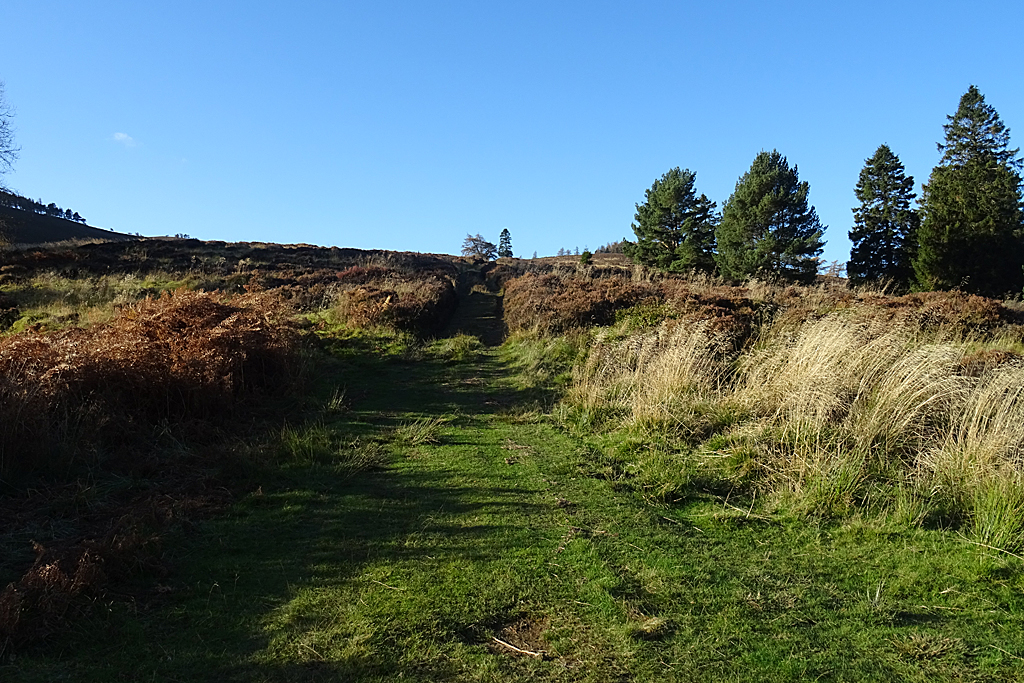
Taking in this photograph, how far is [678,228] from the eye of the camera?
133 feet

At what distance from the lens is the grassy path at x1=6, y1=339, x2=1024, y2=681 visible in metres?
2.88

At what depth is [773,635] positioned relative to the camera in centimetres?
318

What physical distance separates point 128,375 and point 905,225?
124 feet

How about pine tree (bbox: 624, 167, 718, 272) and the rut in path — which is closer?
the rut in path

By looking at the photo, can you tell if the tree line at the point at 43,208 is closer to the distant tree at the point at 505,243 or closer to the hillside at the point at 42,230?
the hillside at the point at 42,230

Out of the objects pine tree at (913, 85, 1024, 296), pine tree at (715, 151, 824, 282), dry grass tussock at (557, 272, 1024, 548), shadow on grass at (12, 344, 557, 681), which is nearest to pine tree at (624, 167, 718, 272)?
pine tree at (715, 151, 824, 282)

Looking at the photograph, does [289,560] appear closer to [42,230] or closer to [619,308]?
[619,308]

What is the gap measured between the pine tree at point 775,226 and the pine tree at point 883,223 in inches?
178

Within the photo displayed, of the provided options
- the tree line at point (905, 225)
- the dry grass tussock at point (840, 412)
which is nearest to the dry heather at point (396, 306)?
the dry grass tussock at point (840, 412)

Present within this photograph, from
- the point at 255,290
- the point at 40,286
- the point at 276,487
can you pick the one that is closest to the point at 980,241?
the point at 255,290

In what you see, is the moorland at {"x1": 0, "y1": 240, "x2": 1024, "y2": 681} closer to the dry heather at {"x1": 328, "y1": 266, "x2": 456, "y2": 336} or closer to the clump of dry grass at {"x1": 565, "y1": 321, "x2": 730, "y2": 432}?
the clump of dry grass at {"x1": 565, "y1": 321, "x2": 730, "y2": 432}

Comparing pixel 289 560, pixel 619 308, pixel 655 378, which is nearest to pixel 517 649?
pixel 289 560

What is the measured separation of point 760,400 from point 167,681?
5961mm

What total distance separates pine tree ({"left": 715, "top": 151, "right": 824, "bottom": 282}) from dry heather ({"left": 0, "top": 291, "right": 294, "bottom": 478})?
27219mm
